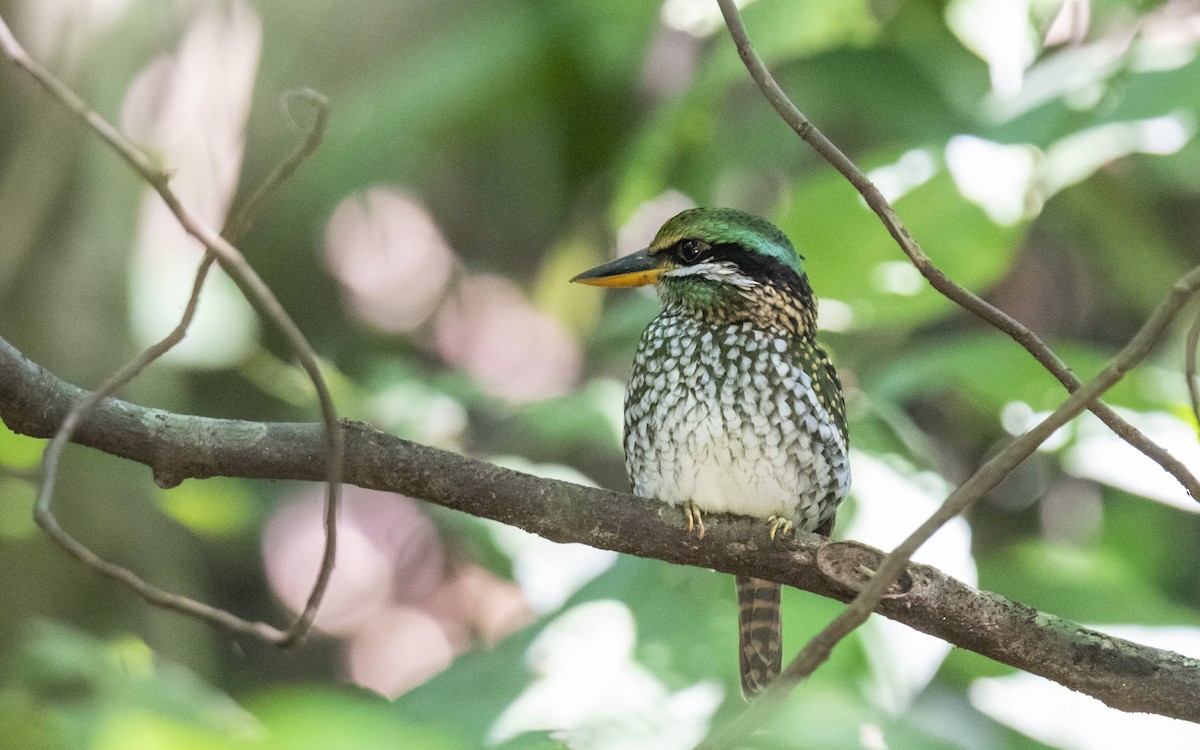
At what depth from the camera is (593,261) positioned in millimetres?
4840

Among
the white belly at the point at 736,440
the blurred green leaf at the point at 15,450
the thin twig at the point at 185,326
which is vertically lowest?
the thin twig at the point at 185,326

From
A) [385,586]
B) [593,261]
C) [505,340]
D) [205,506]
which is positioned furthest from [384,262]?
[205,506]

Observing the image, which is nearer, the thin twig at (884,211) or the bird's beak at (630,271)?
the thin twig at (884,211)

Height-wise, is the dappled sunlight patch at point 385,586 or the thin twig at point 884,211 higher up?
the dappled sunlight patch at point 385,586

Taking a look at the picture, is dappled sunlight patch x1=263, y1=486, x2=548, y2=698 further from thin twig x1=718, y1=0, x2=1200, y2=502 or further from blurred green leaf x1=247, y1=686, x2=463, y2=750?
blurred green leaf x1=247, y1=686, x2=463, y2=750

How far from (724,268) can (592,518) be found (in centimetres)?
91

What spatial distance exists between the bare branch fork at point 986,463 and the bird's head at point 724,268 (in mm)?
959

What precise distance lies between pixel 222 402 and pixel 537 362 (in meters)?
1.06

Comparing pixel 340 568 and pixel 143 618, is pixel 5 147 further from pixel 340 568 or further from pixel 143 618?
pixel 340 568

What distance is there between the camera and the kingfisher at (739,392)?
2625mm

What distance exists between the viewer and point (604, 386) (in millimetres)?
3576

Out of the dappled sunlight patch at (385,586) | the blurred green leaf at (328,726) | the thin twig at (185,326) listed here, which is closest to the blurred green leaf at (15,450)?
the thin twig at (185,326)

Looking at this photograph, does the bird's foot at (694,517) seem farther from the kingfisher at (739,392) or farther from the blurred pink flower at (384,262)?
the blurred pink flower at (384,262)

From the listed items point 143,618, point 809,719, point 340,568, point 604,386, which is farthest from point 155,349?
point 340,568
